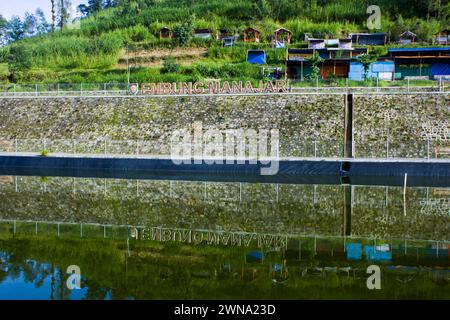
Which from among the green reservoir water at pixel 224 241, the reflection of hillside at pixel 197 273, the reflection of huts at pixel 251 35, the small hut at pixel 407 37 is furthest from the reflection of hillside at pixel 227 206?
the reflection of huts at pixel 251 35

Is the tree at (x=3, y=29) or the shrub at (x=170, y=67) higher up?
the tree at (x=3, y=29)

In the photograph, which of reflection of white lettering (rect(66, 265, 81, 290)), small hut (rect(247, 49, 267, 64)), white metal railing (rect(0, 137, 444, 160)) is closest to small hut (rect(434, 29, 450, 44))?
small hut (rect(247, 49, 267, 64))

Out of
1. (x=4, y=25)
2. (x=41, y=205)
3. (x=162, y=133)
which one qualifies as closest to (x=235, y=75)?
(x=162, y=133)

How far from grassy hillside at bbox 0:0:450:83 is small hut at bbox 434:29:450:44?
0.81 m

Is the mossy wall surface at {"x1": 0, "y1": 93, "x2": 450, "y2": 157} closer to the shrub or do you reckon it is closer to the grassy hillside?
the grassy hillside

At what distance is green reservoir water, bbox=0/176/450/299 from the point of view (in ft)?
42.2

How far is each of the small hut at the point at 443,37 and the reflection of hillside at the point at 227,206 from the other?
32.4 m

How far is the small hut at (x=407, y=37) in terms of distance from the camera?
178ft

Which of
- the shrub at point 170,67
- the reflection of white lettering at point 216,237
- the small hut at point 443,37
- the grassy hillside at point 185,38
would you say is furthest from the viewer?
the small hut at point 443,37

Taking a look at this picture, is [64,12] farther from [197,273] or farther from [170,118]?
[197,273]

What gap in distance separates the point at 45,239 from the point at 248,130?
59.2 ft

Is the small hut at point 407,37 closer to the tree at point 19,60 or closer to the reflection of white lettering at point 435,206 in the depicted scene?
the reflection of white lettering at point 435,206

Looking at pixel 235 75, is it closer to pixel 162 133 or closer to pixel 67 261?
pixel 162 133

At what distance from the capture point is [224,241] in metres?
16.9
